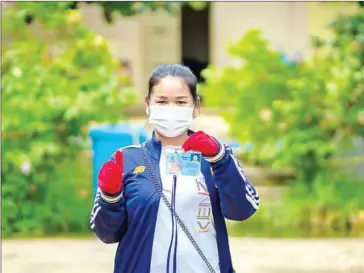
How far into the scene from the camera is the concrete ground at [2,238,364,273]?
635 cm

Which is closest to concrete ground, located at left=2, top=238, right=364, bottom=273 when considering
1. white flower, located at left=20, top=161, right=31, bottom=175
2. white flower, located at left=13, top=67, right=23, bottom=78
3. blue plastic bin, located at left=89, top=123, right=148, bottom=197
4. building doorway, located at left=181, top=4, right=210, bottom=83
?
white flower, located at left=20, top=161, right=31, bottom=175

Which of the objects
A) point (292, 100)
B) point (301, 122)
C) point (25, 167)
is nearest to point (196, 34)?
point (292, 100)

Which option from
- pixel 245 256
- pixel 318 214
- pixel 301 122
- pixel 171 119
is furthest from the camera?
pixel 301 122

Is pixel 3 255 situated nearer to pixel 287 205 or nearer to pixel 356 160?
pixel 287 205

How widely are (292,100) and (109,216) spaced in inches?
225

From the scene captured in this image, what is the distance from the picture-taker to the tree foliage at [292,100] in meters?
7.79

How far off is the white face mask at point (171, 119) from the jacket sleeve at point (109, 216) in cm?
26

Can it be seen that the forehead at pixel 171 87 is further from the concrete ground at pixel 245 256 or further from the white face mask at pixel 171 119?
the concrete ground at pixel 245 256

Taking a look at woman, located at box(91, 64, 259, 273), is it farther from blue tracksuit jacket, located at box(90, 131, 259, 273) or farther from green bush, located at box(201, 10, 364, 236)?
green bush, located at box(201, 10, 364, 236)

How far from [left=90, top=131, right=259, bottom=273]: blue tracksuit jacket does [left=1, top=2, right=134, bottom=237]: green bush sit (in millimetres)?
4954

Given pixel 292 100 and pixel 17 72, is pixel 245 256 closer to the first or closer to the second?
pixel 292 100

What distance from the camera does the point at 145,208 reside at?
2533mm

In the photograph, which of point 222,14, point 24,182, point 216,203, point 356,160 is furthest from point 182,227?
point 222,14

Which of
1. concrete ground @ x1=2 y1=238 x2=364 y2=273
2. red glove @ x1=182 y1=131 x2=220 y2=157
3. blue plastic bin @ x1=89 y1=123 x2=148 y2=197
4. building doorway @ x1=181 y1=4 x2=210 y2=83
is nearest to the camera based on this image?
red glove @ x1=182 y1=131 x2=220 y2=157
